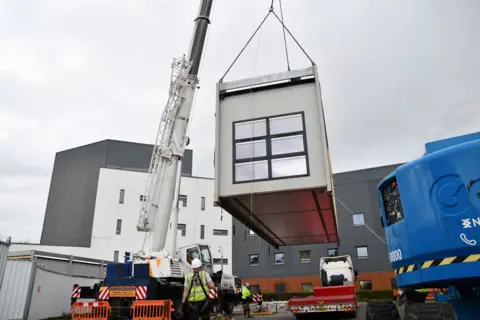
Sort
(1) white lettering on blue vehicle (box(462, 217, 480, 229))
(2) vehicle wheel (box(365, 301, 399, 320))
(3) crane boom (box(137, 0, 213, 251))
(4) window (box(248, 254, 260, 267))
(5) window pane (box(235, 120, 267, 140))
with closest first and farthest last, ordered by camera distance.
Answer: (1) white lettering on blue vehicle (box(462, 217, 480, 229)) < (2) vehicle wheel (box(365, 301, 399, 320)) < (5) window pane (box(235, 120, 267, 140)) < (3) crane boom (box(137, 0, 213, 251)) < (4) window (box(248, 254, 260, 267))

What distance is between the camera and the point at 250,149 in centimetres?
841

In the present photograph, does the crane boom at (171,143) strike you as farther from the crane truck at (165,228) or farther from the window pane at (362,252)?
the window pane at (362,252)

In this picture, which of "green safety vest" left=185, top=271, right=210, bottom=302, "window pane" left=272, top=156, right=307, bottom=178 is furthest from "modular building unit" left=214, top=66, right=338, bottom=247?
"green safety vest" left=185, top=271, right=210, bottom=302

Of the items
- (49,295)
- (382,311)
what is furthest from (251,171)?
(49,295)

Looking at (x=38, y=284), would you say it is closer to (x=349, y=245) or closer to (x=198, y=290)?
(x=198, y=290)

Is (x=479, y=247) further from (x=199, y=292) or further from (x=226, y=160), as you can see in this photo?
(x=226, y=160)

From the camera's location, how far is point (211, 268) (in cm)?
1563

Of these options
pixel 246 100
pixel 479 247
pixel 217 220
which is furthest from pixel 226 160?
pixel 217 220

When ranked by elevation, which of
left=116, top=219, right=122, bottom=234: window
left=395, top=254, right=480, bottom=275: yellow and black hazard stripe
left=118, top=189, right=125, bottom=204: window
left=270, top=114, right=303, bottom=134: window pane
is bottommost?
left=395, top=254, right=480, bottom=275: yellow and black hazard stripe

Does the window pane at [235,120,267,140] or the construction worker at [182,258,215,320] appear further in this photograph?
the window pane at [235,120,267,140]

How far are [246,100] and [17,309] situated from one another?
39.6ft

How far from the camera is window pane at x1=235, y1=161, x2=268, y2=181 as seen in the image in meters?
8.15

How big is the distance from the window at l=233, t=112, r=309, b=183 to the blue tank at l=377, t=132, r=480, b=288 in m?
3.23

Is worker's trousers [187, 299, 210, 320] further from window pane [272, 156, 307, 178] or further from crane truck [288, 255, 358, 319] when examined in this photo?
crane truck [288, 255, 358, 319]
